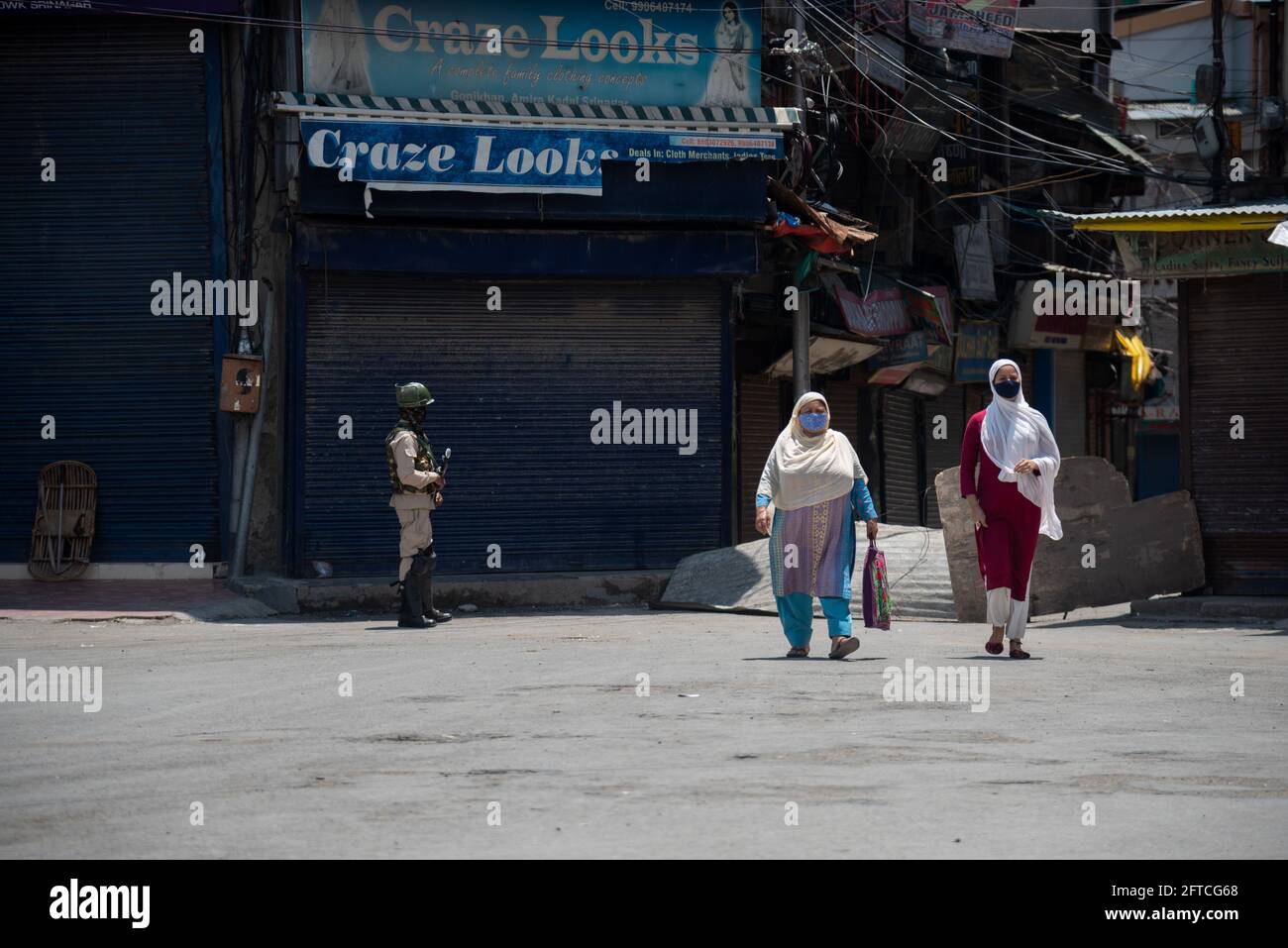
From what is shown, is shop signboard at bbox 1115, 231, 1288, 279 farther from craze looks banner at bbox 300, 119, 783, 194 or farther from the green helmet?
the green helmet

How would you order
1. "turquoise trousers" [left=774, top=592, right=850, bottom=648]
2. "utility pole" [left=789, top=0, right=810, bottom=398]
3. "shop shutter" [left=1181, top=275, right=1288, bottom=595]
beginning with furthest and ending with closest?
"utility pole" [left=789, top=0, right=810, bottom=398] < "shop shutter" [left=1181, top=275, right=1288, bottom=595] < "turquoise trousers" [left=774, top=592, right=850, bottom=648]

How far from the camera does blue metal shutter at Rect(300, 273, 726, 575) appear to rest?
56.5 feet

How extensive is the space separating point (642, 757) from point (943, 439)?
23102 millimetres

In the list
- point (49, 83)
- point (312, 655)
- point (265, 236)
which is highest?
point (49, 83)

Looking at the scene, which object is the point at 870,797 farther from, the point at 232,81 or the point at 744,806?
the point at 232,81

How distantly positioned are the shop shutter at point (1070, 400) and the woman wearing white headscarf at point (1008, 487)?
68.4ft

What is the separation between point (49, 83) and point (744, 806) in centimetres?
1414

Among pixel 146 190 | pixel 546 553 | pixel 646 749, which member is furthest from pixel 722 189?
pixel 646 749

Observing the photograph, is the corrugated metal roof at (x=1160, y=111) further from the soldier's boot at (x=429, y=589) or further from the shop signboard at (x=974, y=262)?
the soldier's boot at (x=429, y=589)

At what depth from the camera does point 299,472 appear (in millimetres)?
17094

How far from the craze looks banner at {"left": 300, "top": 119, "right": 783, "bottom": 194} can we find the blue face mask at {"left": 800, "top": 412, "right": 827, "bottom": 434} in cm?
645

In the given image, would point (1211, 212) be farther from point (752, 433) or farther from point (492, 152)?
point (752, 433)

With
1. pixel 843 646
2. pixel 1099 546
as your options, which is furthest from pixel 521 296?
pixel 843 646

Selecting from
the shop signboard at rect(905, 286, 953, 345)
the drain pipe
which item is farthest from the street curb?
the shop signboard at rect(905, 286, 953, 345)
